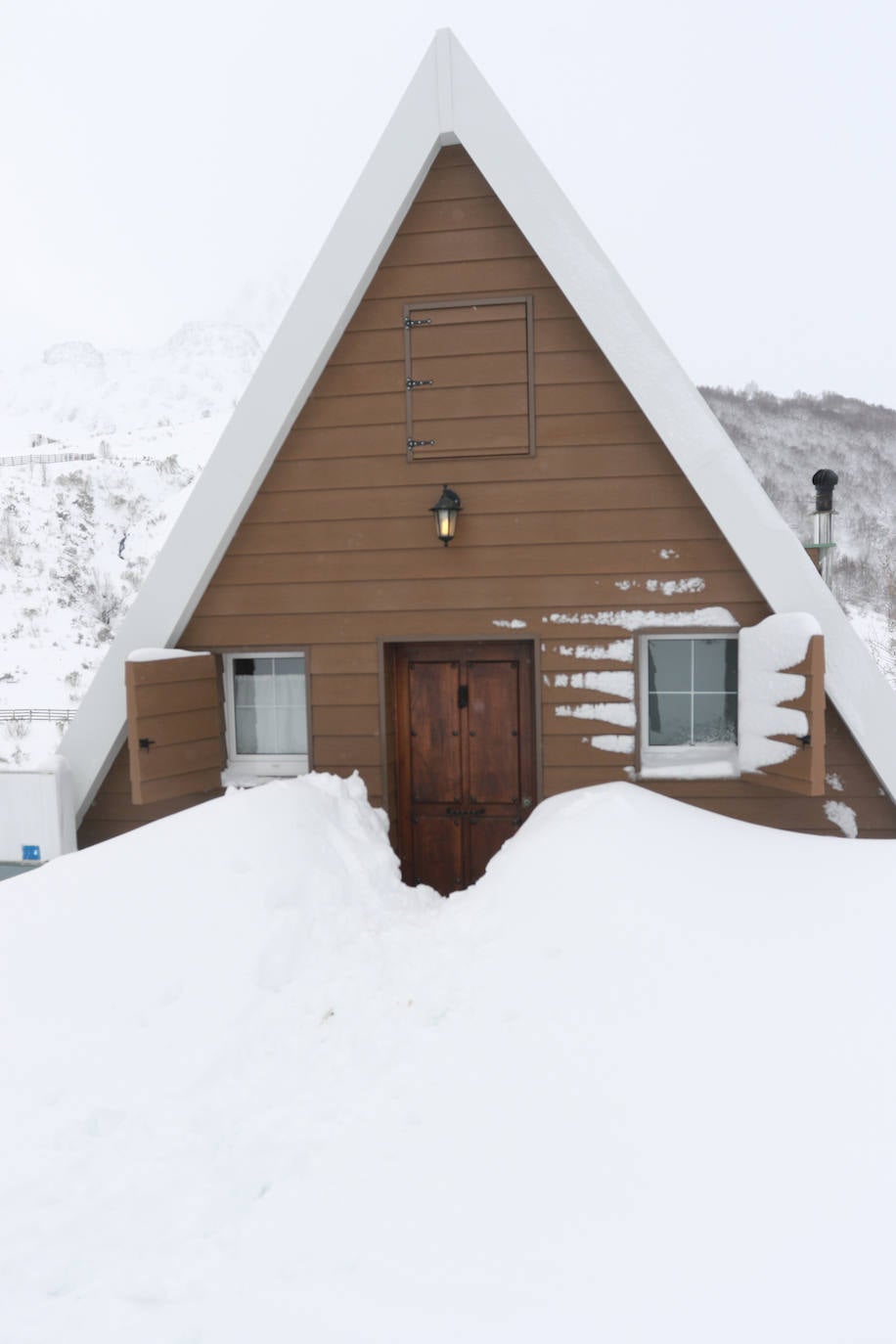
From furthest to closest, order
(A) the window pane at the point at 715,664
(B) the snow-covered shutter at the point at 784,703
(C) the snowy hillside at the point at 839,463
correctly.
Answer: (C) the snowy hillside at the point at 839,463
(A) the window pane at the point at 715,664
(B) the snow-covered shutter at the point at 784,703

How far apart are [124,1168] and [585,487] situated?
13.5 feet

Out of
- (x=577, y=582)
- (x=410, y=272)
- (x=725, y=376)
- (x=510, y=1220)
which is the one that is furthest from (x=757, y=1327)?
(x=725, y=376)

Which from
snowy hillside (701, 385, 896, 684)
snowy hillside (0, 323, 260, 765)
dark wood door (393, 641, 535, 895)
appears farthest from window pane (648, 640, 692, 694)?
snowy hillside (701, 385, 896, 684)

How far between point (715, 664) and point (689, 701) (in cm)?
29

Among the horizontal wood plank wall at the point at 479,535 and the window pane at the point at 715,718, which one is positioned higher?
the horizontal wood plank wall at the point at 479,535

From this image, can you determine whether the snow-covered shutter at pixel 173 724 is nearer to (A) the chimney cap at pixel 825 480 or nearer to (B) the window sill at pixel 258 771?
(B) the window sill at pixel 258 771

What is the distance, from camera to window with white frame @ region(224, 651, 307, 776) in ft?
18.0

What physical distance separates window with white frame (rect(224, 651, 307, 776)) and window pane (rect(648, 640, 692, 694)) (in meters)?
2.34

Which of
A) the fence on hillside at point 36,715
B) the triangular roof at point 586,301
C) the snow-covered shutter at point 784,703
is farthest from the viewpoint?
the fence on hillside at point 36,715

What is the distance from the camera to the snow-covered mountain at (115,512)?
18.1m

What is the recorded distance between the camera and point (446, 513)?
4898 millimetres

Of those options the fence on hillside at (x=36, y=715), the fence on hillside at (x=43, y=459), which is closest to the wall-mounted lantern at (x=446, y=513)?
the fence on hillside at (x=36, y=715)

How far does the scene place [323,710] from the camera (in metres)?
5.29

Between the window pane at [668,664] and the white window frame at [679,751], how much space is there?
0.04m
